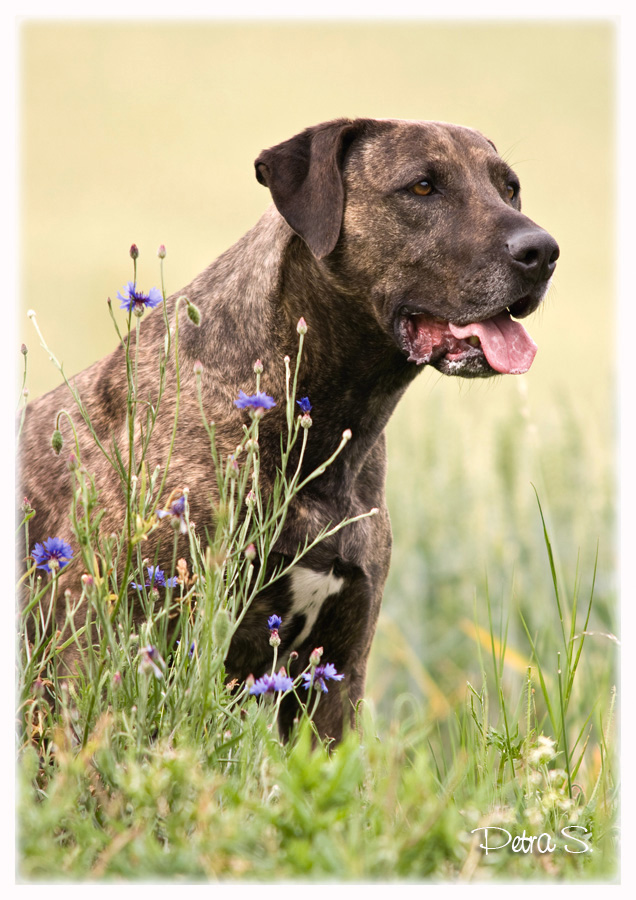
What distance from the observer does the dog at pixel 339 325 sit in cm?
287

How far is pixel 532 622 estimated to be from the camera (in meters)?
4.63

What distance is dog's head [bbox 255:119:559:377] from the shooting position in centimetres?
283

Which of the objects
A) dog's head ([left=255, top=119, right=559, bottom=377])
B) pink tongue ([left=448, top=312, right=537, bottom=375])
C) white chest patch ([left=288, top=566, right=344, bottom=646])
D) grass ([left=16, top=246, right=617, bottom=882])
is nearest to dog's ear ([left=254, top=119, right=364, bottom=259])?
dog's head ([left=255, top=119, right=559, bottom=377])

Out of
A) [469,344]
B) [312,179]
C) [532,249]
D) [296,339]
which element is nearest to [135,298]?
[296,339]

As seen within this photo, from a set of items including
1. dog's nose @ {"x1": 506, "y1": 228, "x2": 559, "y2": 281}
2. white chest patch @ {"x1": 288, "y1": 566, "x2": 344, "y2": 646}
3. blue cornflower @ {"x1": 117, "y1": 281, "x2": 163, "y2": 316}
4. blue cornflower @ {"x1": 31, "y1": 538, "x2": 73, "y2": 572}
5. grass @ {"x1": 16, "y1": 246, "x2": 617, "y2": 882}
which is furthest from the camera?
white chest patch @ {"x1": 288, "y1": 566, "x2": 344, "y2": 646}

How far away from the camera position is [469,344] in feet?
9.46

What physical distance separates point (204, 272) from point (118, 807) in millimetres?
1978

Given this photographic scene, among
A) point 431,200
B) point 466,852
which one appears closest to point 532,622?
point 431,200

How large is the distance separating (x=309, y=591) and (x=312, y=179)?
4.14ft

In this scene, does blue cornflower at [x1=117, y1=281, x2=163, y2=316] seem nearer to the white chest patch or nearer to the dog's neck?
the dog's neck

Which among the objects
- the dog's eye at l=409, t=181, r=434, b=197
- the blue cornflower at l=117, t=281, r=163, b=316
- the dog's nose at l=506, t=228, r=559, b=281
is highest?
the dog's eye at l=409, t=181, r=434, b=197

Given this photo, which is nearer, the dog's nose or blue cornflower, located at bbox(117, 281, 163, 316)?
blue cornflower, located at bbox(117, 281, 163, 316)

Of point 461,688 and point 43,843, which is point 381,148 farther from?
point 461,688

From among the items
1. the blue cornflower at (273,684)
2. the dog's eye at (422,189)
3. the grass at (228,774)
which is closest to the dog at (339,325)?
the dog's eye at (422,189)
